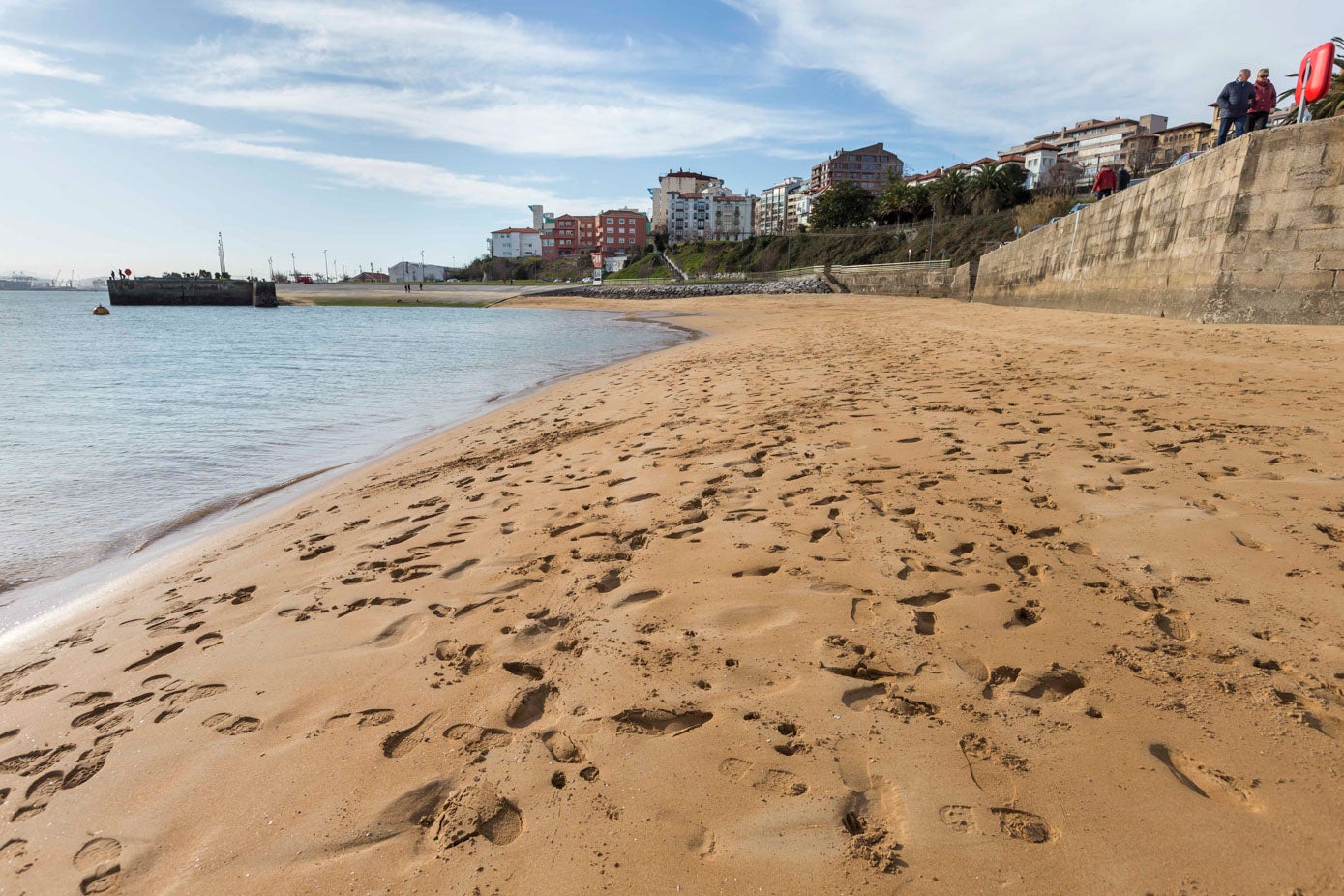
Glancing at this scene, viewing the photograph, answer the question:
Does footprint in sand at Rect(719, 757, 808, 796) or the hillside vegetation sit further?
the hillside vegetation

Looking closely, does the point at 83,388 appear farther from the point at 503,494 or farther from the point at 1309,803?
the point at 1309,803

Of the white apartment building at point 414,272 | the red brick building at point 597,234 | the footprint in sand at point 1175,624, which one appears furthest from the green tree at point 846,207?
the white apartment building at point 414,272

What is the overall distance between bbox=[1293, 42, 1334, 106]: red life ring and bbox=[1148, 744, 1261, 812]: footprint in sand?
1217cm

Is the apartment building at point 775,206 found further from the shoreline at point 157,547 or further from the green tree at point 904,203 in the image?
the shoreline at point 157,547

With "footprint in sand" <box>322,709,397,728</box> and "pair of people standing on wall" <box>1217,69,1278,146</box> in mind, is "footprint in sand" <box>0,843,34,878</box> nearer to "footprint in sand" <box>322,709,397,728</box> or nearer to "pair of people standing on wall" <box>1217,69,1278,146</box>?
"footprint in sand" <box>322,709,397,728</box>

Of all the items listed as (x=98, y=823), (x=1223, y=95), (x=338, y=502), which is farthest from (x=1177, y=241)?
(x=98, y=823)

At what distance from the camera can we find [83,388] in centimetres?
1335

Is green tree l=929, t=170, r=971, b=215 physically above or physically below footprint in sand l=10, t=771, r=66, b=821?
above

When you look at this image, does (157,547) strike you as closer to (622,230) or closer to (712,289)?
(712,289)

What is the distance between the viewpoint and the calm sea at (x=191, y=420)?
5.36 m

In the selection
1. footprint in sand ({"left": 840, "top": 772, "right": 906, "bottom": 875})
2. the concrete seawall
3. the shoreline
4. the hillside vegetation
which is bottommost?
the shoreline

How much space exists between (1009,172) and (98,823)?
7901cm

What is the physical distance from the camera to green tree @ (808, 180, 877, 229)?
277 feet

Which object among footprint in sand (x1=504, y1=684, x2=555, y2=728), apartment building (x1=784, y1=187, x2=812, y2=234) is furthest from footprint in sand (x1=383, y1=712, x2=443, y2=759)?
apartment building (x1=784, y1=187, x2=812, y2=234)
